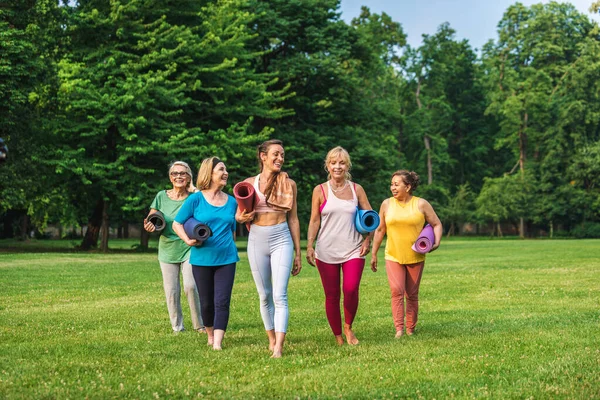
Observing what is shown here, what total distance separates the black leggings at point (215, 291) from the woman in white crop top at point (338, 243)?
3.22ft

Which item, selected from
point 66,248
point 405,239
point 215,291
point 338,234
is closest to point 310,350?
point 215,291

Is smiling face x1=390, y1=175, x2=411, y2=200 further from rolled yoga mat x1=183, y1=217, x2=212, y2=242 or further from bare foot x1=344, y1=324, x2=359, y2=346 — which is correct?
rolled yoga mat x1=183, y1=217, x2=212, y2=242

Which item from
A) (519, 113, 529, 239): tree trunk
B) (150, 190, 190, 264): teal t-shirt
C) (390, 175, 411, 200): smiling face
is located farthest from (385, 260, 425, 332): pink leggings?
(519, 113, 529, 239): tree trunk

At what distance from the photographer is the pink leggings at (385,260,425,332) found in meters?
9.84

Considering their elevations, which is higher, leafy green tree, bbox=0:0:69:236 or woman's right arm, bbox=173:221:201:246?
leafy green tree, bbox=0:0:69:236

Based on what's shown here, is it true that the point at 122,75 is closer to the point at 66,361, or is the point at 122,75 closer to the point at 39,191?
the point at 39,191

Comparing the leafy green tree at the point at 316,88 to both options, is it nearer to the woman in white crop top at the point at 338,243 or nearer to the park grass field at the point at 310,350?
the park grass field at the point at 310,350

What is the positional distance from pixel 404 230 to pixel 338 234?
1281 millimetres

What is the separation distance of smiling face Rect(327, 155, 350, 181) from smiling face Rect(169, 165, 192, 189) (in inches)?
87.3

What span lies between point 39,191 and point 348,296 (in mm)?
28496

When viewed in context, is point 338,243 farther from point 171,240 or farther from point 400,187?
point 171,240

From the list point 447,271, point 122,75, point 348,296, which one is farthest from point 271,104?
point 348,296

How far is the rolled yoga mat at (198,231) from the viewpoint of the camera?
871 centimetres

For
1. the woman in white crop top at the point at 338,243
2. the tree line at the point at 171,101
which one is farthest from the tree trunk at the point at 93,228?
the woman in white crop top at the point at 338,243
